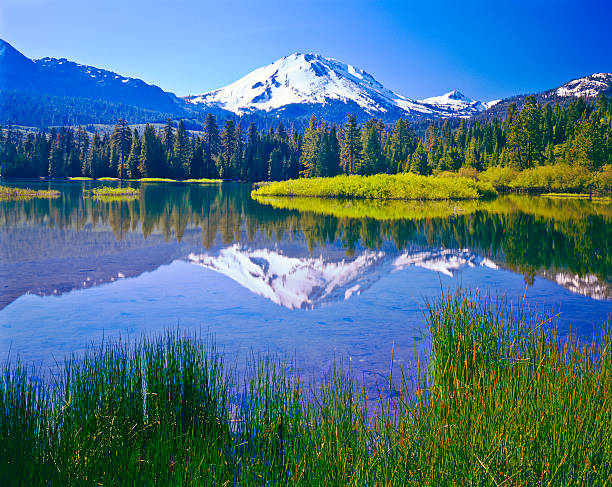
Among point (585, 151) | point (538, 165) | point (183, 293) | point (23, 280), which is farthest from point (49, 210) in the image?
point (538, 165)

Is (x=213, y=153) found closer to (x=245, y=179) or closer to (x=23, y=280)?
(x=245, y=179)

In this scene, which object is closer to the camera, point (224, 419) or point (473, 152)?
point (224, 419)

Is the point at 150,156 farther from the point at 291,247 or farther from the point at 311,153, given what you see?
the point at 291,247

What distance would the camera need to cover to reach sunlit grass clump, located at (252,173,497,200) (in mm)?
44656

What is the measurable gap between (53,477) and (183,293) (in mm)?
7446

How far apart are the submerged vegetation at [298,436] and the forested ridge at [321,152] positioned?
2538 inches

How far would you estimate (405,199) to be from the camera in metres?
44.4

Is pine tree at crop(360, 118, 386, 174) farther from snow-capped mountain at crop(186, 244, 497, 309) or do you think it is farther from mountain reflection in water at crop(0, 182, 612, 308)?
snow-capped mountain at crop(186, 244, 497, 309)

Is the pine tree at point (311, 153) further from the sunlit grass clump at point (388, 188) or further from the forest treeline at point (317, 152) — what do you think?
the sunlit grass clump at point (388, 188)


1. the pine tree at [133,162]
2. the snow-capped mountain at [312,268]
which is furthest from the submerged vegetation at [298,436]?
the pine tree at [133,162]

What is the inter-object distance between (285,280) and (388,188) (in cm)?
3408

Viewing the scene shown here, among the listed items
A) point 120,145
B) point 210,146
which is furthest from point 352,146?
point 120,145

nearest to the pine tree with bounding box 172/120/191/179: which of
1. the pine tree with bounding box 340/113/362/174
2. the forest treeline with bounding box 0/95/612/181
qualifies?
the forest treeline with bounding box 0/95/612/181

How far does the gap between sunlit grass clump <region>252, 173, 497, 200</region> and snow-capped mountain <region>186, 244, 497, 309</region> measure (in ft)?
91.6
